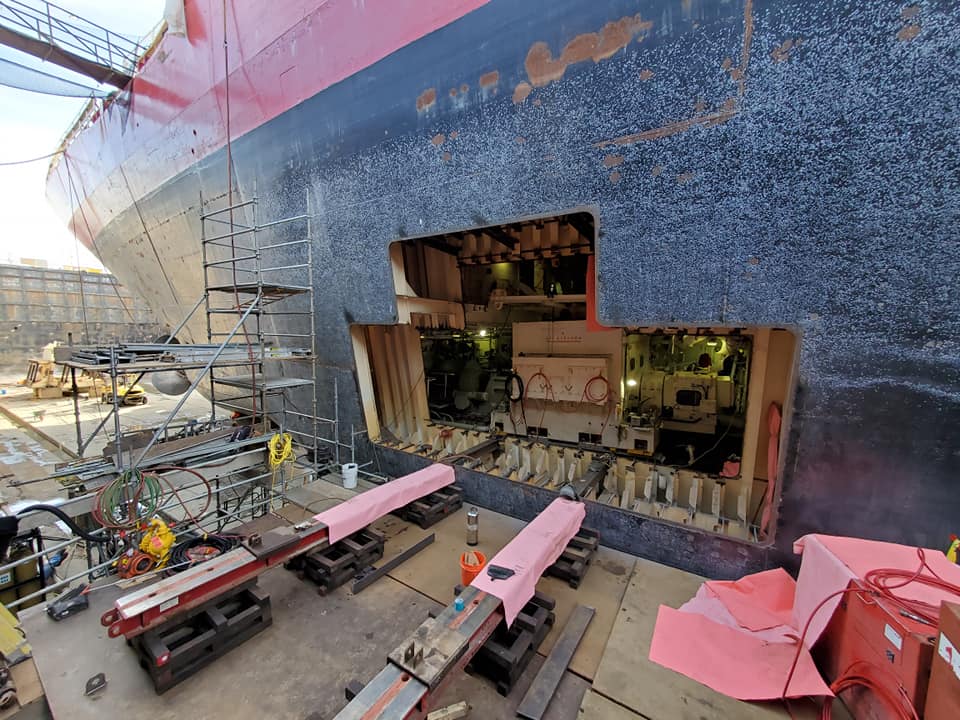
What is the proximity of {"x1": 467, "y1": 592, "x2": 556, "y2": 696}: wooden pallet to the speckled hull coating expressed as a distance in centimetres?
117

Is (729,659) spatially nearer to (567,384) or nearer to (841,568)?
(841,568)

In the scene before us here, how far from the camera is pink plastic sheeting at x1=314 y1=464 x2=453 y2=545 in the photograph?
2.94m

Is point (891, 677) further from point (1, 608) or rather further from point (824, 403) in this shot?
point (1, 608)

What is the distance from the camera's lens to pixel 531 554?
2424 millimetres

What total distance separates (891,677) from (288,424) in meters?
6.58

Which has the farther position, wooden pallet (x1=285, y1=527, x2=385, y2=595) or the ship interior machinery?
the ship interior machinery

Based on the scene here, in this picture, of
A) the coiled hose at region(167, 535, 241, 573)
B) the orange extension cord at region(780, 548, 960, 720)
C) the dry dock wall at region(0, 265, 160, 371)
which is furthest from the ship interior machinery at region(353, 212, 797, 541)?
the dry dock wall at region(0, 265, 160, 371)

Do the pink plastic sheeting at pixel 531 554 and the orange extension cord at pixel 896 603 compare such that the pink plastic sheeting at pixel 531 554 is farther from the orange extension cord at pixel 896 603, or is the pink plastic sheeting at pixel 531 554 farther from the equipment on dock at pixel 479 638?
the orange extension cord at pixel 896 603

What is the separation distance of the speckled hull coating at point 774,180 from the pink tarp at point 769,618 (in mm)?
287

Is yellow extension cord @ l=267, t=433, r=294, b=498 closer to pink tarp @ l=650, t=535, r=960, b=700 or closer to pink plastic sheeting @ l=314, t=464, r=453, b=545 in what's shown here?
pink plastic sheeting @ l=314, t=464, r=453, b=545

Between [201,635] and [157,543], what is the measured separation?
1219 mm

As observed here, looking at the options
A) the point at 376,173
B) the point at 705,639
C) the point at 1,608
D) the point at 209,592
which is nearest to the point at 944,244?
the point at 705,639

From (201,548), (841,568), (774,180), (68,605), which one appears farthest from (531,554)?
(68,605)

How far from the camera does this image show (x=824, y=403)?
2.29 meters
